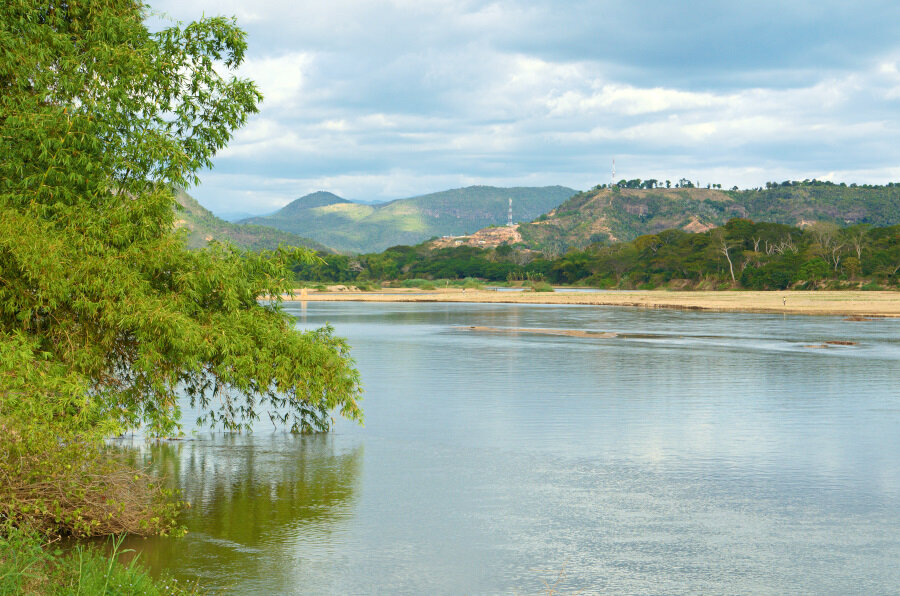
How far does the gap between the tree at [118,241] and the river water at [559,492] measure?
83.0 inches

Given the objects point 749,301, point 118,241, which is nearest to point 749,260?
point 749,301

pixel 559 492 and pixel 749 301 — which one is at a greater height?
pixel 749 301

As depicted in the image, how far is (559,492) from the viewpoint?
16.8 m

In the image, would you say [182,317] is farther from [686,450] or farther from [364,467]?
[686,450]

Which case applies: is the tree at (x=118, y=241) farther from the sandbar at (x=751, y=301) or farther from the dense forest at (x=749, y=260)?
the dense forest at (x=749, y=260)

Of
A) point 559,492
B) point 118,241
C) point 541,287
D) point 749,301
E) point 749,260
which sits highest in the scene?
point 749,260

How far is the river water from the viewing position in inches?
493

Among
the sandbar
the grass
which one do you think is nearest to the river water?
the grass

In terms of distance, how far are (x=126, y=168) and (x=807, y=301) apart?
100702mm

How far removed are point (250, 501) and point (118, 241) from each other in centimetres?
537

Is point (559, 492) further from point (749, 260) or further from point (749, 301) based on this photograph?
point (749, 260)

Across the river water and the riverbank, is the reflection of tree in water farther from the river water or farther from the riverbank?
the riverbank

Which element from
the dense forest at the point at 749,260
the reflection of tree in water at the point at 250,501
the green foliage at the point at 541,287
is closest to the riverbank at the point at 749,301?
the dense forest at the point at 749,260

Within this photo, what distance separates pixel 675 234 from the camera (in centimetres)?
17562
